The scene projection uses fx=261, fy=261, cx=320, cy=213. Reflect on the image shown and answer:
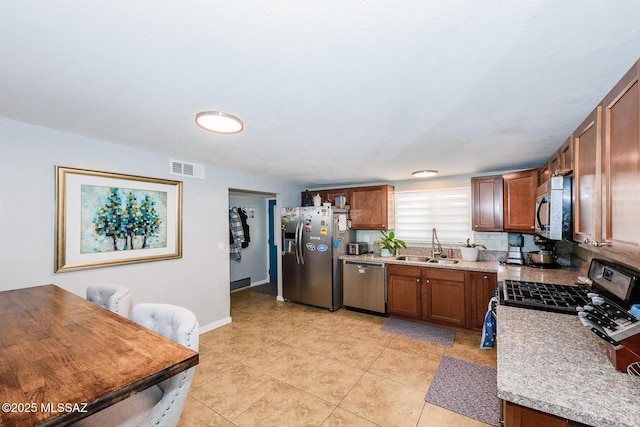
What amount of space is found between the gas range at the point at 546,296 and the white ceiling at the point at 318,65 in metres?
1.24

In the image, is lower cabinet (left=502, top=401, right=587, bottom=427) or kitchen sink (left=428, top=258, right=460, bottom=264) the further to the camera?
kitchen sink (left=428, top=258, right=460, bottom=264)

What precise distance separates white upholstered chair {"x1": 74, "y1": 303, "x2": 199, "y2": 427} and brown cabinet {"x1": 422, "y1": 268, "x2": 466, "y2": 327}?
3.12 meters

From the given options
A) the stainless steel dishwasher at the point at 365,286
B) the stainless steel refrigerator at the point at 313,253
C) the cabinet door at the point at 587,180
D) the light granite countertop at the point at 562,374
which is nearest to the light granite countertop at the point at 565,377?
the light granite countertop at the point at 562,374

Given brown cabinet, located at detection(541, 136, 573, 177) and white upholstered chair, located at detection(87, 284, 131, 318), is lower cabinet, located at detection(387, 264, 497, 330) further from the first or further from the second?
white upholstered chair, located at detection(87, 284, 131, 318)

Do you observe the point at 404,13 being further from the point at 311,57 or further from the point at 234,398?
the point at 234,398

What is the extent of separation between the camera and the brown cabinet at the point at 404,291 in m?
3.65

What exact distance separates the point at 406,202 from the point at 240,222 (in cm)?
329

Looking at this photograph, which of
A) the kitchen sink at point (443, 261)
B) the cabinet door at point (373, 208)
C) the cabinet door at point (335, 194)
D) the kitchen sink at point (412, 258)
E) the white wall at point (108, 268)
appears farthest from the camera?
the cabinet door at point (335, 194)

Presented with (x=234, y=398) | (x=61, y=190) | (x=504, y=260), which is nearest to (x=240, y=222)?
(x=61, y=190)

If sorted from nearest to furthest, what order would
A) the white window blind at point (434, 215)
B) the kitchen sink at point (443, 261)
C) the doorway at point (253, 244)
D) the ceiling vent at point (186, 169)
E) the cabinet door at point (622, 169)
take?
the cabinet door at point (622, 169) < the ceiling vent at point (186, 169) < the kitchen sink at point (443, 261) < the white window blind at point (434, 215) < the doorway at point (253, 244)

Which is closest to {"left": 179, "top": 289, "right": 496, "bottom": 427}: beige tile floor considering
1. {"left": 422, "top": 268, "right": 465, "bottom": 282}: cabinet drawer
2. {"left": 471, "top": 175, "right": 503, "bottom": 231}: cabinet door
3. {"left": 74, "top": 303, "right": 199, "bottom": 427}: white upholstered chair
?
{"left": 422, "top": 268, "right": 465, "bottom": 282}: cabinet drawer

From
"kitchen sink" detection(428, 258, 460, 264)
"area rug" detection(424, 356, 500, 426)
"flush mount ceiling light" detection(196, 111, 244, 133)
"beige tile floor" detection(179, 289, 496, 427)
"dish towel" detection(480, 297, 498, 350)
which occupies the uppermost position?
"flush mount ceiling light" detection(196, 111, 244, 133)

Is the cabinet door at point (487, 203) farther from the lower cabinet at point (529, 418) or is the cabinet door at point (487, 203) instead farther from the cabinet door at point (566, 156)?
the lower cabinet at point (529, 418)

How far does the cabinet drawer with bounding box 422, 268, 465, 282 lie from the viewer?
3.36 metres
